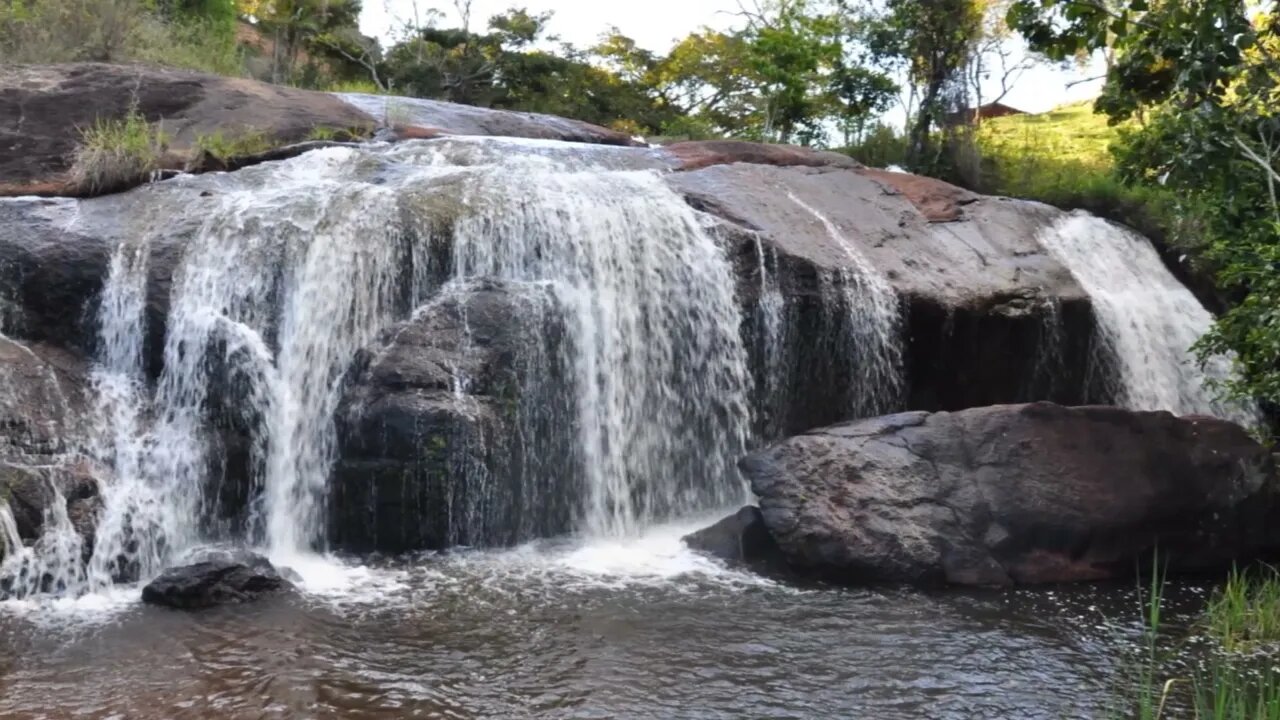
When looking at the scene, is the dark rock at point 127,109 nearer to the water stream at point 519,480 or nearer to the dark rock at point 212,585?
A: the water stream at point 519,480

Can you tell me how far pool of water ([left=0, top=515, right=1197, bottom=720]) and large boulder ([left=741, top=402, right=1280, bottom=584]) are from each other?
1.20 ft

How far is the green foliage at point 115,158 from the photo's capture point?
33.1 feet

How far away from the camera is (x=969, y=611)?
7.24m

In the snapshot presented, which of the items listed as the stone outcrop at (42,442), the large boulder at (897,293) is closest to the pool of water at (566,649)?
the stone outcrop at (42,442)

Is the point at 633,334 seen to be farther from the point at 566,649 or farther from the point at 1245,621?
the point at 1245,621

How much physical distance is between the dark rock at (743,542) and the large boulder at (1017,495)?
0.21m

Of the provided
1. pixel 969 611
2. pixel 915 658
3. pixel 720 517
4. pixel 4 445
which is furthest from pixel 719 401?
pixel 4 445

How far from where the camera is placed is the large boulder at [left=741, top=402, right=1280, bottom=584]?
313 inches

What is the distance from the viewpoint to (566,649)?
6.21m

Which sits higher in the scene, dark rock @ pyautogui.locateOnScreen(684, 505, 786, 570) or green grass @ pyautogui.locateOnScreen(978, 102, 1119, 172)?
green grass @ pyautogui.locateOnScreen(978, 102, 1119, 172)

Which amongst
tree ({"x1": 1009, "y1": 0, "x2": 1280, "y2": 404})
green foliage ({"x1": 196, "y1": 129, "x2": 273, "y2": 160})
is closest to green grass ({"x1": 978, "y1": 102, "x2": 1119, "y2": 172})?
tree ({"x1": 1009, "y1": 0, "x2": 1280, "y2": 404})

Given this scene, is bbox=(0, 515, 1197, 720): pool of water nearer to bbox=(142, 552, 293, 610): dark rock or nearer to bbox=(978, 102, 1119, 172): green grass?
bbox=(142, 552, 293, 610): dark rock

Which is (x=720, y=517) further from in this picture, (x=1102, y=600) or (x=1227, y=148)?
(x=1227, y=148)

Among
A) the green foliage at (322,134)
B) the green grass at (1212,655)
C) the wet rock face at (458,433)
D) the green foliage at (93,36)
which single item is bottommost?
the green grass at (1212,655)
